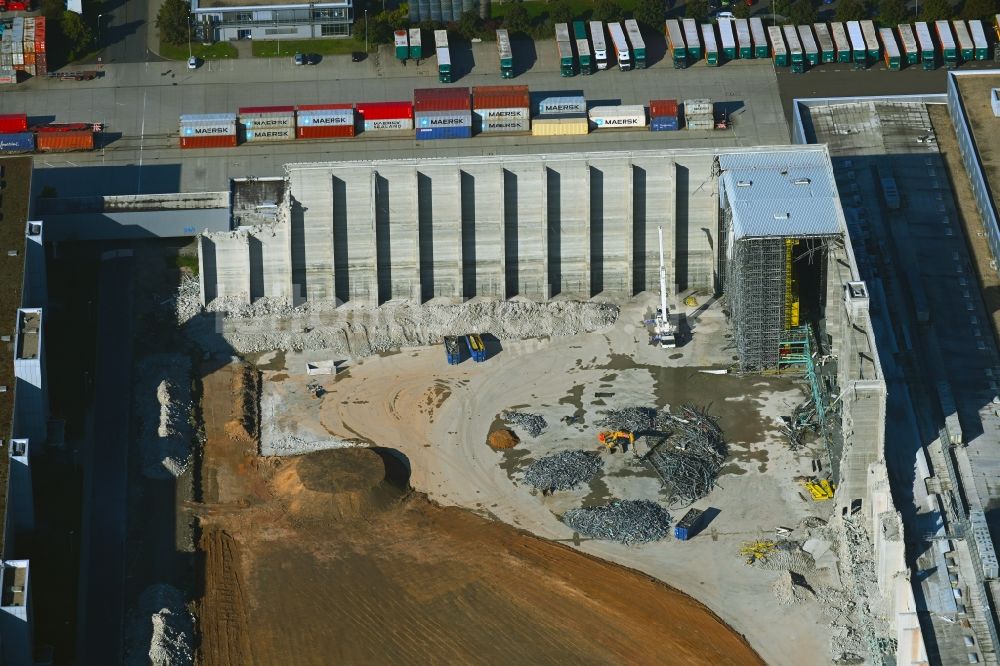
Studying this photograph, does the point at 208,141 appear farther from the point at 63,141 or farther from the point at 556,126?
the point at 556,126

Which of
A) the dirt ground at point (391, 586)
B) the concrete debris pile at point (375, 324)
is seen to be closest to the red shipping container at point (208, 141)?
the concrete debris pile at point (375, 324)

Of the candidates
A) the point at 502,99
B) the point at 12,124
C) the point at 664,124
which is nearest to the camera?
the point at 12,124

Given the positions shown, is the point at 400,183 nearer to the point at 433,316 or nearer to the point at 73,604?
the point at 433,316

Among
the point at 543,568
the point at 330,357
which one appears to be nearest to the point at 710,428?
the point at 543,568

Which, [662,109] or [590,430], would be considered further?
[662,109]

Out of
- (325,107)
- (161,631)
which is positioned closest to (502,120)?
(325,107)

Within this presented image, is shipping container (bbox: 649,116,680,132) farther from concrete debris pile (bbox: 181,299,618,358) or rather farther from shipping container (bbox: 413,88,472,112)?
concrete debris pile (bbox: 181,299,618,358)
